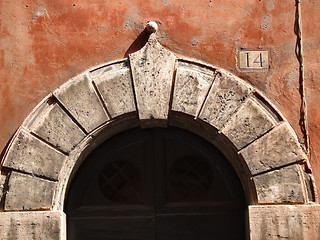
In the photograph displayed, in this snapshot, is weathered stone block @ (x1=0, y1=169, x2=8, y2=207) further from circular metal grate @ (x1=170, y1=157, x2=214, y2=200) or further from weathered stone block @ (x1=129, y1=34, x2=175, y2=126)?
circular metal grate @ (x1=170, y1=157, x2=214, y2=200)

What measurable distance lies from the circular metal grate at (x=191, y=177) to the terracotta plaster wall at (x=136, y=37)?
0.84m

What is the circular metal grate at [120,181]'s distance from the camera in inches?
203

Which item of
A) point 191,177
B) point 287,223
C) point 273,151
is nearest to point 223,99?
point 273,151

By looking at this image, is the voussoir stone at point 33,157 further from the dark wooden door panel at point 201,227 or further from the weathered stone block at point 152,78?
the dark wooden door panel at point 201,227

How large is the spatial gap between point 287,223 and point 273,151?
561 mm

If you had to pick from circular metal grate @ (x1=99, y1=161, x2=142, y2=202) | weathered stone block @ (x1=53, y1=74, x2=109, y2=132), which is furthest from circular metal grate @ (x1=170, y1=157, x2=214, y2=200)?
weathered stone block @ (x1=53, y1=74, x2=109, y2=132)

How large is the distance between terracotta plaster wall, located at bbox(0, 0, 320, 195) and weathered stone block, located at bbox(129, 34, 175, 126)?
4.3 inches

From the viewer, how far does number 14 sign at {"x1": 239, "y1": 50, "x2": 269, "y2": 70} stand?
4965 millimetres

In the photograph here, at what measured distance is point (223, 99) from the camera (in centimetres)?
485

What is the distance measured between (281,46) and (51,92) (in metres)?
1.91

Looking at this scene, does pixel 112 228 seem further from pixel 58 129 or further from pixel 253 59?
pixel 253 59

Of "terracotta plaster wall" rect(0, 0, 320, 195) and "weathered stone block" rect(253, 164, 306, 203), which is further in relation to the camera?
"terracotta plaster wall" rect(0, 0, 320, 195)

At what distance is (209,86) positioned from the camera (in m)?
4.88

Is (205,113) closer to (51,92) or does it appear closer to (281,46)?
(281,46)
